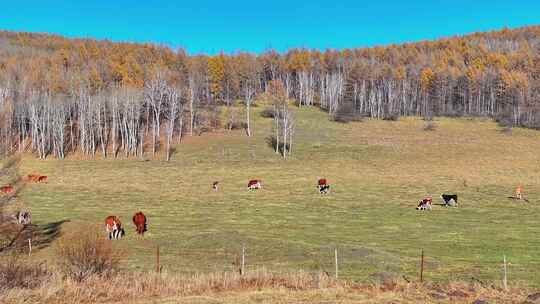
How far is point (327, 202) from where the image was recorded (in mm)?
45188

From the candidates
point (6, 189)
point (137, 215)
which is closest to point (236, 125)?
point (137, 215)

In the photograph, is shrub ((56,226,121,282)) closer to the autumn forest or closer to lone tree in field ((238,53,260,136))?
the autumn forest

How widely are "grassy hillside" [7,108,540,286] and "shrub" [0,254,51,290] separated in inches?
210

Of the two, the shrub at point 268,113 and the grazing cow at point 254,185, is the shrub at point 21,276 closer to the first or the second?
the grazing cow at point 254,185

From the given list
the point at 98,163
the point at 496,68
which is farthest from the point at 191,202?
the point at 496,68

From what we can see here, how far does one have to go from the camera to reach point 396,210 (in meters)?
40.9

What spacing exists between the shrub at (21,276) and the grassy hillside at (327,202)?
210 inches

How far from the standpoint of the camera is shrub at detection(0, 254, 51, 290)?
1611 centimetres

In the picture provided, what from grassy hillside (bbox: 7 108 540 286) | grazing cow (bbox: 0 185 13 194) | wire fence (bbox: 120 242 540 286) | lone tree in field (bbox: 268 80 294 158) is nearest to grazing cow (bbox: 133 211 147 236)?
grassy hillside (bbox: 7 108 540 286)

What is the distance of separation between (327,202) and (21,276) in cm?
3083

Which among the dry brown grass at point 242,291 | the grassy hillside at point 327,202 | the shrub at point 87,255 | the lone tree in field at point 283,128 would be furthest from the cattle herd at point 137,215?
the lone tree in field at point 283,128

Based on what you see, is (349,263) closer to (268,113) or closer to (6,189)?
(6,189)

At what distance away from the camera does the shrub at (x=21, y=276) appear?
52.9 ft

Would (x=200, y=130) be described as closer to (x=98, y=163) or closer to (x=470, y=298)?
(x=98, y=163)
